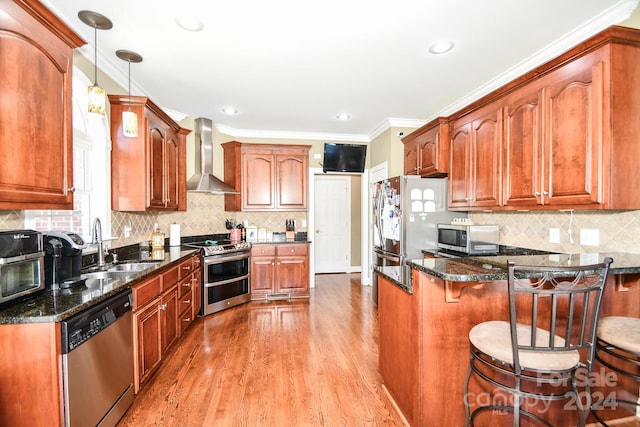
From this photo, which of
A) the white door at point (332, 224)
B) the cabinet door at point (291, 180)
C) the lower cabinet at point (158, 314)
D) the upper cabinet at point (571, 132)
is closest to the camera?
→ the upper cabinet at point (571, 132)

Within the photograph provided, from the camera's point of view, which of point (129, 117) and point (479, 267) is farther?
point (129, 117)

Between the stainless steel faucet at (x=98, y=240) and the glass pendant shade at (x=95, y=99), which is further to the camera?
the stainless steel faucet at (x=98, y=240)

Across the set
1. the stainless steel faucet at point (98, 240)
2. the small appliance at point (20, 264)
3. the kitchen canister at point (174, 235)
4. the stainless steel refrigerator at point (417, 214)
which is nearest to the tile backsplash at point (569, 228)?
the stainless steel refrigerator at point (417, 214)

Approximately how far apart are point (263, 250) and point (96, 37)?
2.96 m

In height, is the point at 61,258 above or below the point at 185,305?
above

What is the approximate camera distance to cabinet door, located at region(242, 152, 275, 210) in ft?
15.1

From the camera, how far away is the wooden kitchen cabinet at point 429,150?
336cm

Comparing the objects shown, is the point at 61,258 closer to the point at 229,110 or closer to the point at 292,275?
the point at 229,110

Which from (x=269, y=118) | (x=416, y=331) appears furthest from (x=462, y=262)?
(x=269, y=118)

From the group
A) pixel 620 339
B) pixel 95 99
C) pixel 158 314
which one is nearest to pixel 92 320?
pixel 158 314

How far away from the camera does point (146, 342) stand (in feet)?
7.18

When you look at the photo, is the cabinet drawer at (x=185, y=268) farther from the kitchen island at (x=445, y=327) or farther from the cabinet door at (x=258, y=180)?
the kitchen island at (x=445, y=327)

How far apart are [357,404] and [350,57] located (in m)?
2.77

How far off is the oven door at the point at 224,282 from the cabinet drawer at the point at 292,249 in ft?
1.62
